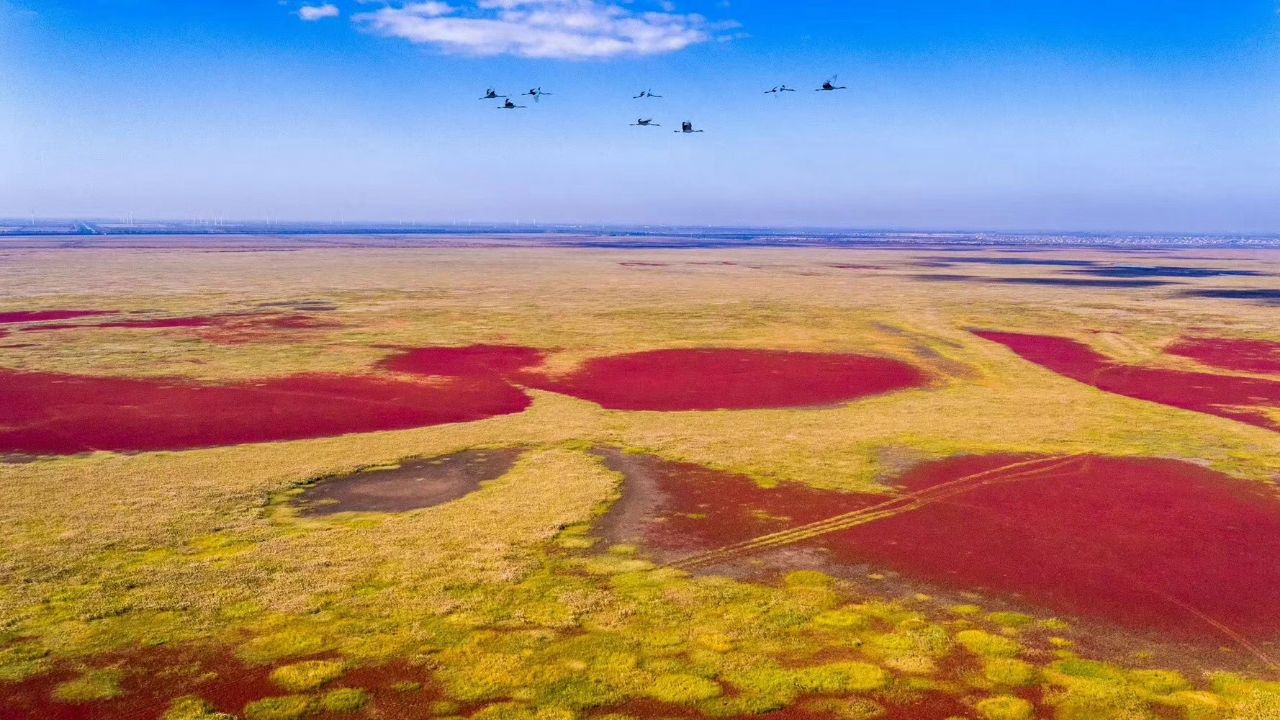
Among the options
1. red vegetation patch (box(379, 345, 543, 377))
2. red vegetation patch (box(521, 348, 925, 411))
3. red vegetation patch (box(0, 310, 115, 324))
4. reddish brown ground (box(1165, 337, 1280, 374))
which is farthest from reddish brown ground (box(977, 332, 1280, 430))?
red vegetation patch (box(0, 310, 115, 324))

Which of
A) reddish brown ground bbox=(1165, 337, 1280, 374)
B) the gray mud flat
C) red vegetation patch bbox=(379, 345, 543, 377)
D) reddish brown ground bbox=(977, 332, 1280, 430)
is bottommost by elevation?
the gray mud flat

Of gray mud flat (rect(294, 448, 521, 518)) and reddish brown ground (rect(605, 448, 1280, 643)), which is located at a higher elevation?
gray mud flat (rect(294, 448, 521, 518))

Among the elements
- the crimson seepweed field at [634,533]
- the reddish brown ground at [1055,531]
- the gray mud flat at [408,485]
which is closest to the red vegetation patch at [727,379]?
A: the crimson seepweed field at [634,533]

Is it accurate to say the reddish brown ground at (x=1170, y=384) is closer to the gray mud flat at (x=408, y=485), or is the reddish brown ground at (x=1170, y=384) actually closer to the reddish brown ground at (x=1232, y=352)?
the reddish brown ground at (x=1232, y=352)

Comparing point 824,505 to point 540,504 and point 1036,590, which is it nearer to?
point 1036,590

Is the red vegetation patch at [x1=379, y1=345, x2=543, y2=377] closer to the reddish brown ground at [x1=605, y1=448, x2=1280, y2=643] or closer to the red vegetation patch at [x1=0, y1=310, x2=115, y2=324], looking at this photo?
the reddish brown ground at [x1=605, y1=448, x2=1280, y2=643]

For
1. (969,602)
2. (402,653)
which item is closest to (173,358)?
(402,653)
